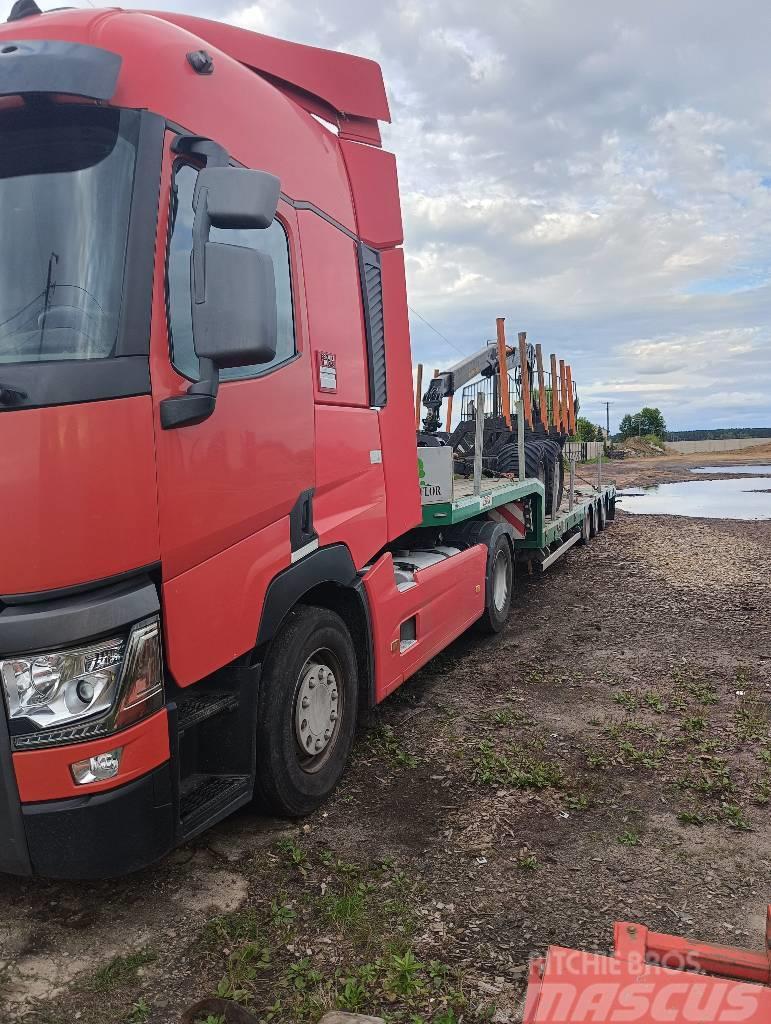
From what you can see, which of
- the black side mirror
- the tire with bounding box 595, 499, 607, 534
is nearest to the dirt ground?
the black side mirror

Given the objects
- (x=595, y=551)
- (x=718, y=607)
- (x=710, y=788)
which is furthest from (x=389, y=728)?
(x=595, y=551)

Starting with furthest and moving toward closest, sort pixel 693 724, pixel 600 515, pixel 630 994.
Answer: pixel 600 515 → pixel 693 724 → pixel 630 994

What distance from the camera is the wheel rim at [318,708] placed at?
3.50 meters

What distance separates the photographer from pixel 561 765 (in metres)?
4.10

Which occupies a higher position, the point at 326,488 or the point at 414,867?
the point at 326,488

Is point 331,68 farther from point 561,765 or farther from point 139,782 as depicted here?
point 561,765

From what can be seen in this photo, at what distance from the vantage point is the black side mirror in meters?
2.55

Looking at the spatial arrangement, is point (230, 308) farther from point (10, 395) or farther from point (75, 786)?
point (75, 786)

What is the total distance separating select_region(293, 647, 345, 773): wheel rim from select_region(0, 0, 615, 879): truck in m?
0.01

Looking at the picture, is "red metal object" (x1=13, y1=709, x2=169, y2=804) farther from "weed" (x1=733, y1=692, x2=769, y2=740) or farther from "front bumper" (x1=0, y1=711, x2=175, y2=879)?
"weed" (x1=733, y1=692, x2=769, y2=740)

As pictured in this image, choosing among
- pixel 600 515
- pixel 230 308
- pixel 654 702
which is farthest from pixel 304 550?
pixel 600 515

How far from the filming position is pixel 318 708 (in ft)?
11.9

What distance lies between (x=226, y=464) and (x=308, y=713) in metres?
1.33

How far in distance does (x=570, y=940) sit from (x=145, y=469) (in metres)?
2.21
